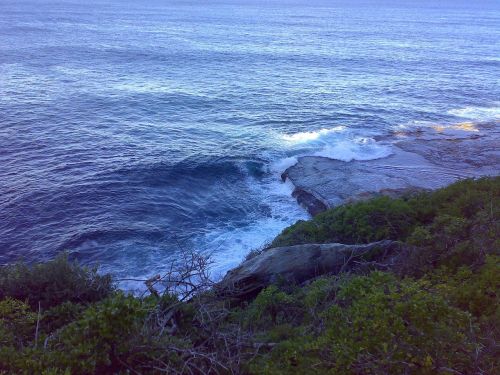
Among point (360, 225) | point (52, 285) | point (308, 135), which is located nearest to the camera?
point (52, 285)

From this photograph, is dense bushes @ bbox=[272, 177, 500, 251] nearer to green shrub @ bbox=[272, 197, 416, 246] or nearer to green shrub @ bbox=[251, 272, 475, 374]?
green shrub @ bbox=[272, 197, 416, 246]

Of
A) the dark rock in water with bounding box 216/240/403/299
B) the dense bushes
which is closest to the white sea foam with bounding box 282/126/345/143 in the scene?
the dense bushes

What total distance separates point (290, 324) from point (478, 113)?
134ft

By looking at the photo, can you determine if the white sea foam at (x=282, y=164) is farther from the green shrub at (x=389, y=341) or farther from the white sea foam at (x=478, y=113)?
the green shrub at (x=389, y=341)

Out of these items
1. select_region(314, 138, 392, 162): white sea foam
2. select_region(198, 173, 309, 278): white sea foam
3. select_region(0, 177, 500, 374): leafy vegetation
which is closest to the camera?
select_region(0, 177, 500, 374): leafy vegetation

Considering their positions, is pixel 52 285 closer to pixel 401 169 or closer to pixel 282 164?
pixel 282 164

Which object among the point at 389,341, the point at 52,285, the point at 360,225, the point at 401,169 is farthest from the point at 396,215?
the point at 401,169

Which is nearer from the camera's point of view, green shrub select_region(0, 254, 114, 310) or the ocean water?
green shrub select_region(0, 254, 114, 310)

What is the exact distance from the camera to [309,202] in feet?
85.1

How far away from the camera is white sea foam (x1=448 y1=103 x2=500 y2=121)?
138 ft

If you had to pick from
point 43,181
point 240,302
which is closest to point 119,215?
point 43,181

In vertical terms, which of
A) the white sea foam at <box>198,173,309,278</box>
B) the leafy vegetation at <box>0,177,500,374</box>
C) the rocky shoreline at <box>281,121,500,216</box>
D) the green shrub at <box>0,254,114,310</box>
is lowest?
the white sea foam at <box>198,173,309,278</box>

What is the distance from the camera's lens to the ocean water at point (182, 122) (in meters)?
22.7

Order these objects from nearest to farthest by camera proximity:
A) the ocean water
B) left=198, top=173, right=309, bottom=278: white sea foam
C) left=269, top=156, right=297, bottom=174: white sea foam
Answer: left=198, top=173, right=309, bottom=278: white sea foam < the ocean water < left=269, top=156, right=297, bottom=174: white sea foam
